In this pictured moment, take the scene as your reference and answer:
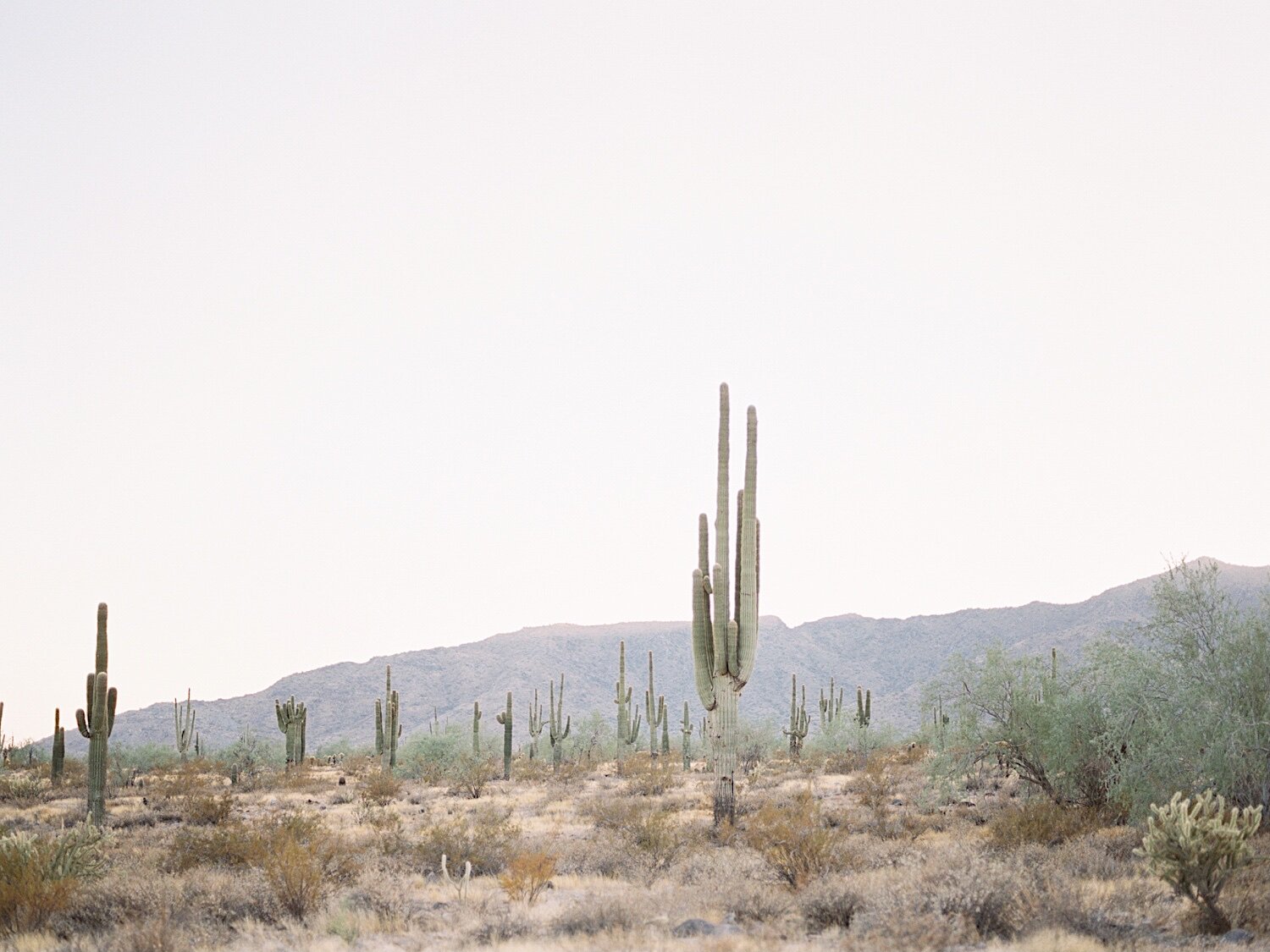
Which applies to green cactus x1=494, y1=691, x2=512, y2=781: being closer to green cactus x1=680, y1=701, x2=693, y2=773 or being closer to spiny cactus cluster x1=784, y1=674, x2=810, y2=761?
green cactus x1=680, y1=701, x2=693, y2=773

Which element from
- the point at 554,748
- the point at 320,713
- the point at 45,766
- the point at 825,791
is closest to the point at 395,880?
the point at 825,791

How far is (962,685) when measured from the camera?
16641 mm

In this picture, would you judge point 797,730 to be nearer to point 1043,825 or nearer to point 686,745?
point 686,745

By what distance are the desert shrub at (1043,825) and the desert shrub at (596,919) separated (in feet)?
19.3

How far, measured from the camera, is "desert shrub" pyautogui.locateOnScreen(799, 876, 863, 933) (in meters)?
8.79

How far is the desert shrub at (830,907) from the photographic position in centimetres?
879

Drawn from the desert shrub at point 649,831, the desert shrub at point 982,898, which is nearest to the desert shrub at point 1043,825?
the desert shrub at point 982,898

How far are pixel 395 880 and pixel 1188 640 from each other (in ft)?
33.2

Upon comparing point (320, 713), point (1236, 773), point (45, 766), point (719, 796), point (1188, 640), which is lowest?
point (320, 713)

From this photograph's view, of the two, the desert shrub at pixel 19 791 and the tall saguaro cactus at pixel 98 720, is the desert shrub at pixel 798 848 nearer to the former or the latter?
the tall saguaro cactus at pixel 98 720

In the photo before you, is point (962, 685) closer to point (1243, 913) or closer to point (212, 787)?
point (1243, 913)

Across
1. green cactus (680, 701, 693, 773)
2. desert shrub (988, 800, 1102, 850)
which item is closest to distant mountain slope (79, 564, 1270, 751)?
green cactus (680, 701, 693, 773)

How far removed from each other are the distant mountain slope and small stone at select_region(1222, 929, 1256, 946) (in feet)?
264

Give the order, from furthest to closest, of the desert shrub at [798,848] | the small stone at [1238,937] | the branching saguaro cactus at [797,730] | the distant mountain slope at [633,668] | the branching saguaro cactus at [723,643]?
the distant mountain slope at [633,668] < the branching saguaro cactus at [797,730] < the branching saguaro cactus at [723,643] < the desert shrub at [798,848] < the small stone at [1238,937]
